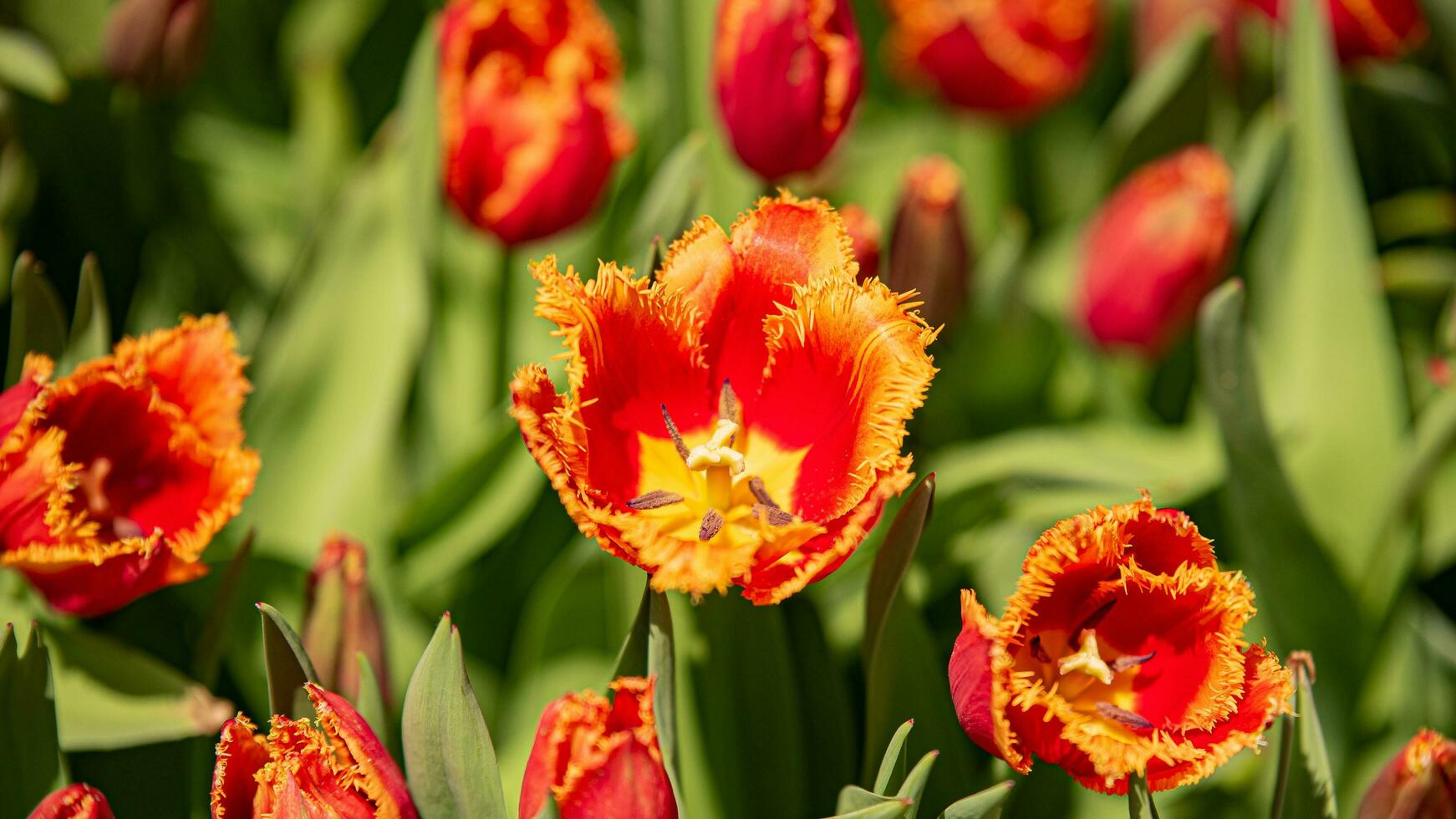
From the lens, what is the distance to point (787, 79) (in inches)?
30.2

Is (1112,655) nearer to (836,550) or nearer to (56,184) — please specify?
(836,550)

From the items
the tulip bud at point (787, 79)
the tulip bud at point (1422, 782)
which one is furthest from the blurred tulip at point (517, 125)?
the tulip bud at point (1422, 782)

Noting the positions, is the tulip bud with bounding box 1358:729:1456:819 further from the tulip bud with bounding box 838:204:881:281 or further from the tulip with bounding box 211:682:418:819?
the tulip with bounding box 211:682:418:819

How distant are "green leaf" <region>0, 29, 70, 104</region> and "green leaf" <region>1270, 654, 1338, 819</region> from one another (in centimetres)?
94

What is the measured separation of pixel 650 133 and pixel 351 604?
0.65 meters

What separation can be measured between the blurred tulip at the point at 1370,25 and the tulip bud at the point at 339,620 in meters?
0.96

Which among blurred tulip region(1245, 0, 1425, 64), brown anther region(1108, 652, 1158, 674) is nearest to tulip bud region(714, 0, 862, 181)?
brown anther region(1108, 652, 1158, 674)

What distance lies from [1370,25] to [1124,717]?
0.87 m

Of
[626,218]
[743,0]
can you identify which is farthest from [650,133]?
[743,0]

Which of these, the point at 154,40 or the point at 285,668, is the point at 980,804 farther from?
the point at 154,40

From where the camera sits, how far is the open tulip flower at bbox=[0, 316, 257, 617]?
0.62 m

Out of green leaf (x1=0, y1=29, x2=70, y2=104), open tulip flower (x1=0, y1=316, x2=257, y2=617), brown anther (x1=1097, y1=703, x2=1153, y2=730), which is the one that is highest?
green leaf (x1=0, y1=29, x2=70, y2=104)

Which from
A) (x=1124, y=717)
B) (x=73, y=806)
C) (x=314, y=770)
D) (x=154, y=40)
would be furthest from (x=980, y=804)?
(x=154, y=40)

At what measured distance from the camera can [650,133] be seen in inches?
47.7
